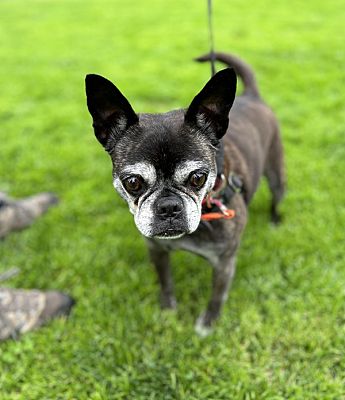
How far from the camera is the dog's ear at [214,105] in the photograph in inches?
78.9

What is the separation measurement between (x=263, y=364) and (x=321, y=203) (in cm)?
178

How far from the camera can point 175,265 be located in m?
3.36

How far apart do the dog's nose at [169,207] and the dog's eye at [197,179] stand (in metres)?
0.14

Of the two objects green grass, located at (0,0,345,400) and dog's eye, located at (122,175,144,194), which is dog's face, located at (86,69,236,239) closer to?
dog's eye, located at (122,175,144,194)

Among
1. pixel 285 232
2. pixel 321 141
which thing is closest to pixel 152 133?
pixel 285 232

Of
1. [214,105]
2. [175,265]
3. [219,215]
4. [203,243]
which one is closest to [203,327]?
[175,265]

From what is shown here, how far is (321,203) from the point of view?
150 inches

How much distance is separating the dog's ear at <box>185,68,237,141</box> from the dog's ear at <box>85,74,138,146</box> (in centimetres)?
32

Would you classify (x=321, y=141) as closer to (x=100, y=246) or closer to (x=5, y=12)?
(x=100, y=246)

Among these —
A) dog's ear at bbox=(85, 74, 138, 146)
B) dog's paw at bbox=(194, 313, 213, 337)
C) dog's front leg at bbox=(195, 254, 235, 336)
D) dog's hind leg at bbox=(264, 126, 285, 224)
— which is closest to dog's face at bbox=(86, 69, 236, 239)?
dog's ear at bbox=(85, 74, 138, 146)

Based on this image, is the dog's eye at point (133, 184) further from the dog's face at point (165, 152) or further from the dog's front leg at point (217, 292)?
the dog's front leg at point (217, 292)

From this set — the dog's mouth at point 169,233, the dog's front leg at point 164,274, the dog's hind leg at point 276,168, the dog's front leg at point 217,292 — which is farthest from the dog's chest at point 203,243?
the dog's hind leg at point 276,168

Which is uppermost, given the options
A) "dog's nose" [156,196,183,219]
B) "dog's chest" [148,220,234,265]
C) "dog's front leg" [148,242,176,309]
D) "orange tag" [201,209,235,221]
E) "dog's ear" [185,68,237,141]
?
"dog's ear" [185,68,237,141]

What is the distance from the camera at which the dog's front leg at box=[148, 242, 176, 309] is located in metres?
2.80
